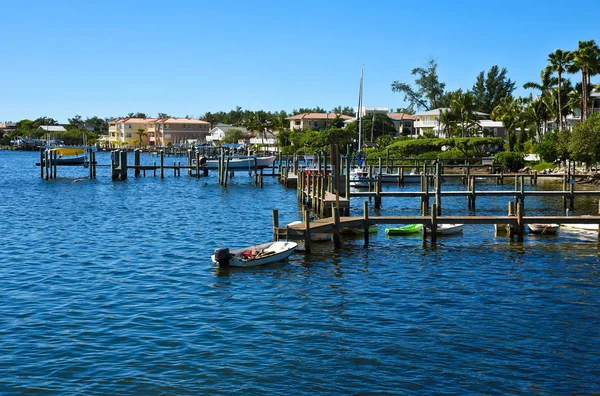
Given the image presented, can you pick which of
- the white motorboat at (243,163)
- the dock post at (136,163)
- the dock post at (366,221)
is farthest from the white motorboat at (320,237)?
the dock post at (136,163)

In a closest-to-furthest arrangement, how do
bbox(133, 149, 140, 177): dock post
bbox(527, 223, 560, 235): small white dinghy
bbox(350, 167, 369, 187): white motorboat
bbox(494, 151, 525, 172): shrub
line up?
bbox(527, 223, 560, 235): small white dinghy → bbox(350, 167, 369, 187): white motorboat → bbox(494, 151, 525, 172): shrub → bbox(133, 149, 140, 177): dock post

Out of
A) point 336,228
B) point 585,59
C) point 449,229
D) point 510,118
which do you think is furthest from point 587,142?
point 336,228

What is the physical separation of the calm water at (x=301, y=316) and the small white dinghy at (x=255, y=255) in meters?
0.57

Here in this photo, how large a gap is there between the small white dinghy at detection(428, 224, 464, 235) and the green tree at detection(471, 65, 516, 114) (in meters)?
127

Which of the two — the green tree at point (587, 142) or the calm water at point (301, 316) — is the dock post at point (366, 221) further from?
the green tree at point (587, 142)

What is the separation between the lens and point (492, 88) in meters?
161

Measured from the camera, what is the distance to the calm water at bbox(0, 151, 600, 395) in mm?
17531

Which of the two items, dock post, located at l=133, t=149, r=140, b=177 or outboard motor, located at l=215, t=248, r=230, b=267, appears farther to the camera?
dock post, located at l=133, t=149, r=140, b=177

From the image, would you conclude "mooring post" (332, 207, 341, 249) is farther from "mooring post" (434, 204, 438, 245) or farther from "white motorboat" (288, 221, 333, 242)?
"mooring post" (434, 204, 438, 245)

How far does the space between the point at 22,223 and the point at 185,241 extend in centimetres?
1422

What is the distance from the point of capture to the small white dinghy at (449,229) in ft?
123

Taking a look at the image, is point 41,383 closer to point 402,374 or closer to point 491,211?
point 402,374

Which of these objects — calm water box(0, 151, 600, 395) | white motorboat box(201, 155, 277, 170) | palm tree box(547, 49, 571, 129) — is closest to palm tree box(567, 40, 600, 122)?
palm tree box(547, 49, 571, 129)

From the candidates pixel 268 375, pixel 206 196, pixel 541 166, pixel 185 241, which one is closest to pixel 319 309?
pixel 268 375
